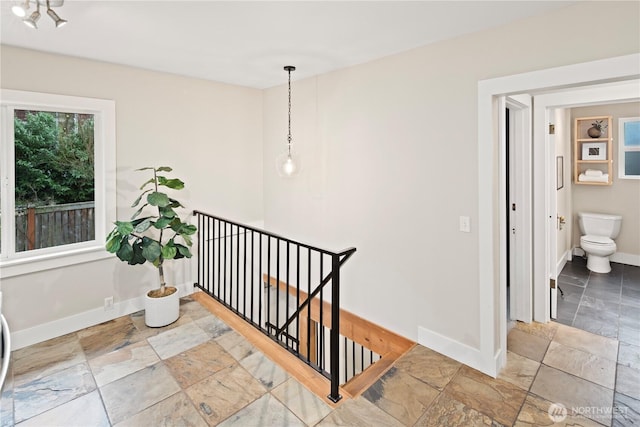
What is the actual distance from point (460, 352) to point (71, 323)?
3.40 meters

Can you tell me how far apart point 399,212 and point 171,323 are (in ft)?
7.78

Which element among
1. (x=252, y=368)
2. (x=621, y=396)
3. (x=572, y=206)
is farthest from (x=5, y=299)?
(x=572, y=206)

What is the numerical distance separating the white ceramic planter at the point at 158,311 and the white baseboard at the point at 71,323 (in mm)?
420

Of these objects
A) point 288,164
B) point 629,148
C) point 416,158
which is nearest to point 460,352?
point 416,158

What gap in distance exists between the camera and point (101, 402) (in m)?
2.16

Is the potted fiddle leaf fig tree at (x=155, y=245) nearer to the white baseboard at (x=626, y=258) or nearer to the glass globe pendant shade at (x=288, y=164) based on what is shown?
the glass globe pendant shade at (x=288, y=164)

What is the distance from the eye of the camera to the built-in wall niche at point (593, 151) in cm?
490

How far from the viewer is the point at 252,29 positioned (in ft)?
7.74

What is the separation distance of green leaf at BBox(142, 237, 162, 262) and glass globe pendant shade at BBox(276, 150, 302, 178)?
153 centimetres

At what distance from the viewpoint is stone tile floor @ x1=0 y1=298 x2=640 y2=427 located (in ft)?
6.70

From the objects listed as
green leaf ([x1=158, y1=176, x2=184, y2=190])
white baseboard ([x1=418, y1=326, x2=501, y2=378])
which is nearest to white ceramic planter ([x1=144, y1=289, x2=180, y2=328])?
green leaf ([x1=158, y1=176, x2=184, y2=190])

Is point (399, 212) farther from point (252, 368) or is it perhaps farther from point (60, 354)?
point (60, 354)

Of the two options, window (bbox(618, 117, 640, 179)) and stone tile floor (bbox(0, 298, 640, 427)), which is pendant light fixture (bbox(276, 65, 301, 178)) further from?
window (bbox(618, 117, 640, 179))

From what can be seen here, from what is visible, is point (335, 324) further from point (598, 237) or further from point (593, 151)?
point (593, 151)
